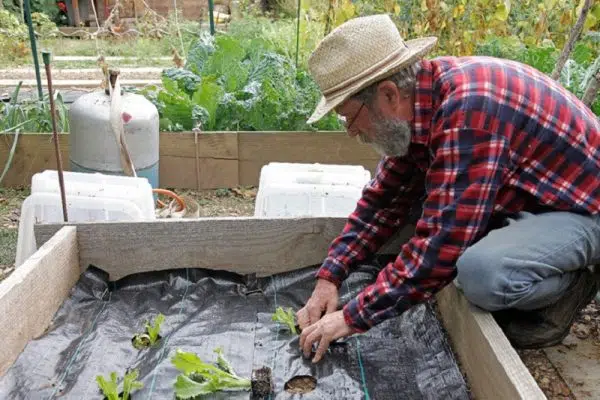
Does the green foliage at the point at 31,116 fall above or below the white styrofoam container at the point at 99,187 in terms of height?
below

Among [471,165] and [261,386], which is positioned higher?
[471,165]

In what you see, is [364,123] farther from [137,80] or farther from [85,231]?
[137,80]

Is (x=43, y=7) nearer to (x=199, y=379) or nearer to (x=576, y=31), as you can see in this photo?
(x=576, y=31)

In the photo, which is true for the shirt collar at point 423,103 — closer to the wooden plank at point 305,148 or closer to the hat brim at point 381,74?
the hat brim at point 381,74

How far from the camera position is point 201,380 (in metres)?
1.87

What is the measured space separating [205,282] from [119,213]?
509 millimetres

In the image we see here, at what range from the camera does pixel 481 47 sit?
605 cm

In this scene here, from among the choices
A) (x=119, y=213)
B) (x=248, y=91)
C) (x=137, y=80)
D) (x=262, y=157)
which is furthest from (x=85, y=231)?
(x=137, y=80)

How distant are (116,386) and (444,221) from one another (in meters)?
1.00

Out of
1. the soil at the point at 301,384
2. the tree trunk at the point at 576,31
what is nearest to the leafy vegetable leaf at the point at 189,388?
the soil at the point at 301,384

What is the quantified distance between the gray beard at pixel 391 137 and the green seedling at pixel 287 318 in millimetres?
629

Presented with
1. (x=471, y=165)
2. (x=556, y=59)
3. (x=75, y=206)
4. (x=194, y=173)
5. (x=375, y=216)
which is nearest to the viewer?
(x=471, y=165)

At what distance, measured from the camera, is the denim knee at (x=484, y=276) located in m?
1.83

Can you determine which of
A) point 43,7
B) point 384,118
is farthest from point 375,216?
point 43,7
